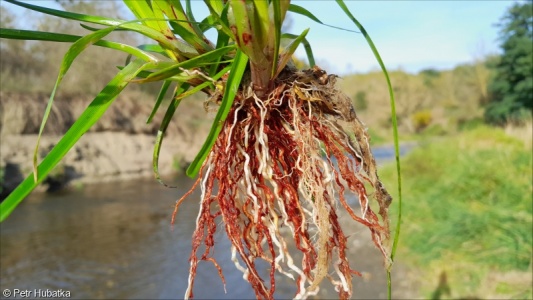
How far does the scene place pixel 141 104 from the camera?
40.9ft

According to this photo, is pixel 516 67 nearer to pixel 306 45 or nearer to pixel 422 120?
pixel 422 120

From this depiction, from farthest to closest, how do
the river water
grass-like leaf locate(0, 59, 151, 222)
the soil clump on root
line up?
the river water → the soil clump on root → grass-like leaf locate(0, 59, 151, 222)

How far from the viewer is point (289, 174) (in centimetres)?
81

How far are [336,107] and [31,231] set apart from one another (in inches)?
248

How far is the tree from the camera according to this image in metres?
14.7

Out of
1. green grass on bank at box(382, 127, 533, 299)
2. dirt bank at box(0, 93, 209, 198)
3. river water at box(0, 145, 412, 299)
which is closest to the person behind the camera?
green grass on bank at box(382, 127, 533, 299)

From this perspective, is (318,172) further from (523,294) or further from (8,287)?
(8,287)

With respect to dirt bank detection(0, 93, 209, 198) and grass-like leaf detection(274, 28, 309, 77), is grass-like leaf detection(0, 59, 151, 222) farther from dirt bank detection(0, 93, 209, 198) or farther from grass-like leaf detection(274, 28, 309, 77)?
dirt bank detection(0, 93, 209, 198)

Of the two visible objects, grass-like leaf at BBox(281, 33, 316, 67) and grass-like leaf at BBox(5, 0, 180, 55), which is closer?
grass-like leaf at BBox(5, 0, 180, 55)

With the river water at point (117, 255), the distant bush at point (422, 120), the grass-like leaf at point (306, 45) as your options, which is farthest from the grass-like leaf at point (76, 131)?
the distant bush at point (422, 120)

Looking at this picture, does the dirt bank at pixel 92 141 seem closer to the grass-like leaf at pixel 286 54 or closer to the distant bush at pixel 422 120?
the grass-like leaf at pixel 286 54

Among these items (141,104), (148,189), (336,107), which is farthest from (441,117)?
(336,107)

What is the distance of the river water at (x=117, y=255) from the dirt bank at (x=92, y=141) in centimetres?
121

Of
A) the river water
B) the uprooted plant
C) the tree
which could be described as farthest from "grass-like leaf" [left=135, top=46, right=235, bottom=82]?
the tree
